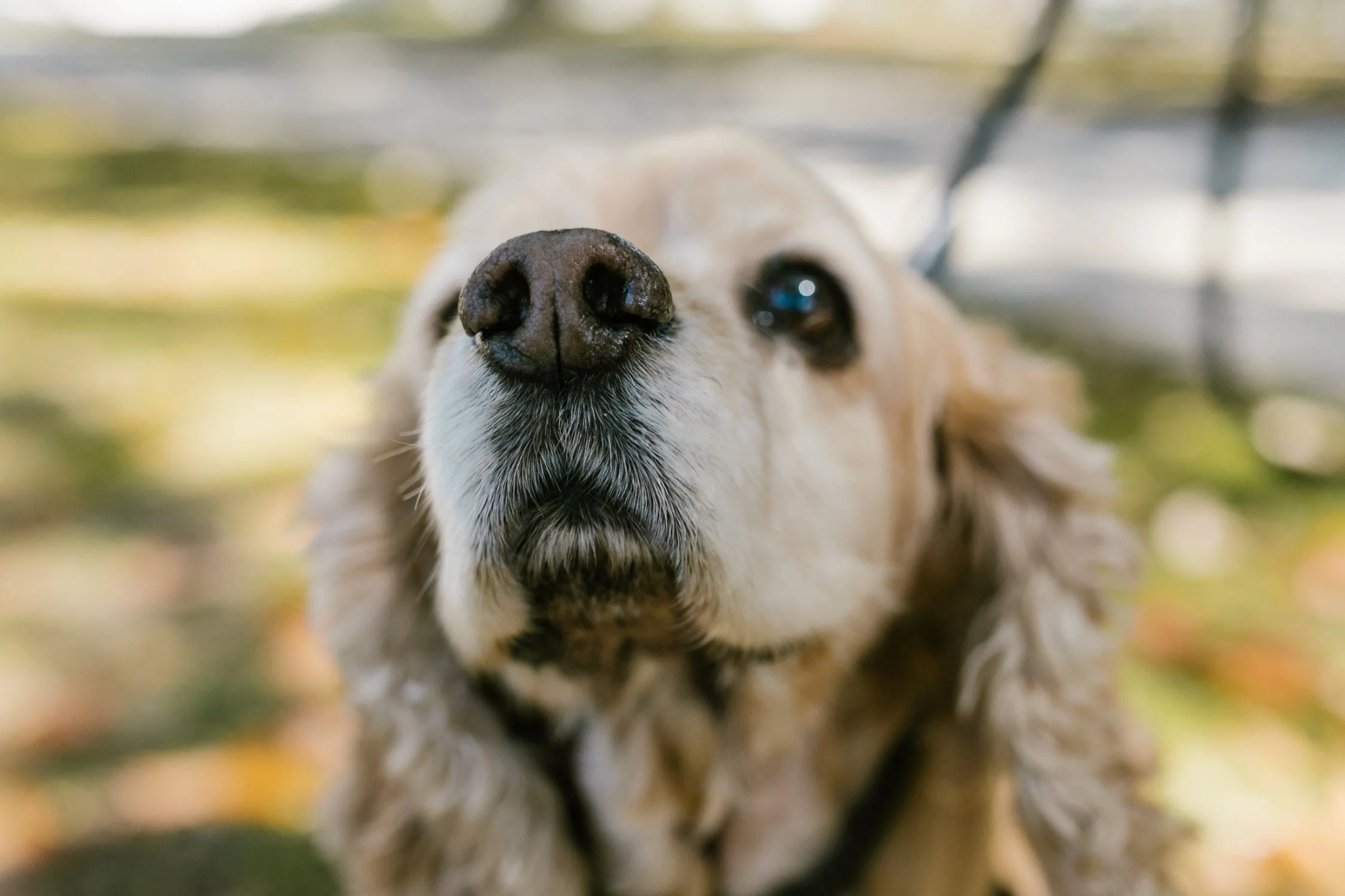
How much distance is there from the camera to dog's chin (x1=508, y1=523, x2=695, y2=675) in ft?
3.77

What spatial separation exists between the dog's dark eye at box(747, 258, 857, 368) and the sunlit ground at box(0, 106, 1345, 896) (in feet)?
2.41

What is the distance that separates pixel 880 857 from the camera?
5.02ft

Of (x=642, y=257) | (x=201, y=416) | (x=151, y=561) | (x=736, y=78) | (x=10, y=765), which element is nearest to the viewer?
(x=642, y=257)

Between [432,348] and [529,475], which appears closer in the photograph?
[529,475]

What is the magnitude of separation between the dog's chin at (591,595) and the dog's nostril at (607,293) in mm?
247

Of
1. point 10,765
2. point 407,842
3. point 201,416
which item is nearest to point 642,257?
point 407,842

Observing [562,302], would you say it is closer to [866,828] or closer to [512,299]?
[512,299]

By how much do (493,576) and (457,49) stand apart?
413 inches

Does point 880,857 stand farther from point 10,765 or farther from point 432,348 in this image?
point 10,765

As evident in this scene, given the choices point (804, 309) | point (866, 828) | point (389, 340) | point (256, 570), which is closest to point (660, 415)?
point (804, 309)

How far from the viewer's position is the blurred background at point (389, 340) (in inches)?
87.7

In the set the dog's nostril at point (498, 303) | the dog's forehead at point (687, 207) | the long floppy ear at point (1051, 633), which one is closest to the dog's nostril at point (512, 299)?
the dog's nostril at point (498, 303)

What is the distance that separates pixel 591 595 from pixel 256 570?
1994mm

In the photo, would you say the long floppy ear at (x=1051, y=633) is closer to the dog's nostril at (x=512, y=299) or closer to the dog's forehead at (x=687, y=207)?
the dog's forehead at (x=687, y=207)
